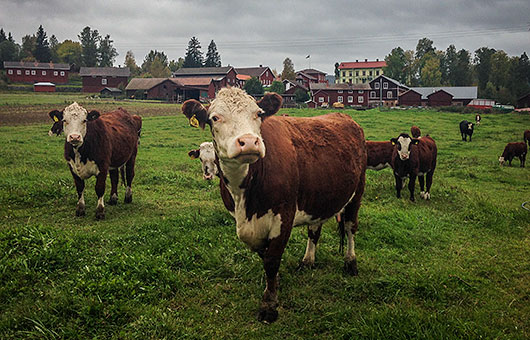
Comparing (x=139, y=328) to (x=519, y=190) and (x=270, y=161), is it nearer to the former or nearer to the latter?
(x=270, y=161)

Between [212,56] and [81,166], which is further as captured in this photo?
[212,56]

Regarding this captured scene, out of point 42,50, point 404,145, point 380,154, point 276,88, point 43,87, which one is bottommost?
point 380,154

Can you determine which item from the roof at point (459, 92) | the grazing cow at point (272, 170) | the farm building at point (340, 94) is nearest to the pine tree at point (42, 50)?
the farm building at point (340, 94)

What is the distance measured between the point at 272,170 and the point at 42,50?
91195 mm

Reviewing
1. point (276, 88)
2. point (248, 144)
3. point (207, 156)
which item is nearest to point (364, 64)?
point (276, 88)

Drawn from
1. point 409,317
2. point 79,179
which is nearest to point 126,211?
point 79,179

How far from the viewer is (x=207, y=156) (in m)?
10.1

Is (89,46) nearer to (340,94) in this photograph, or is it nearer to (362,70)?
(340,94)

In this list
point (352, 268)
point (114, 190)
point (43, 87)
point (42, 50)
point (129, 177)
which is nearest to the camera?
point (352, 268)

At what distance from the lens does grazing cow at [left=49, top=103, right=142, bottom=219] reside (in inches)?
298

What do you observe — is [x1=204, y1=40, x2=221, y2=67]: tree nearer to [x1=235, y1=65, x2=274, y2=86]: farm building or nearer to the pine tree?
[x1=235, y1=65, x2=274, y2=86]: farm building

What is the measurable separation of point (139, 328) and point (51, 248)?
89.0 inches

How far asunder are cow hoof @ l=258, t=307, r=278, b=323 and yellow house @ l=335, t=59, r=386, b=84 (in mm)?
118869

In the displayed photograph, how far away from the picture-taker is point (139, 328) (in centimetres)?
382
